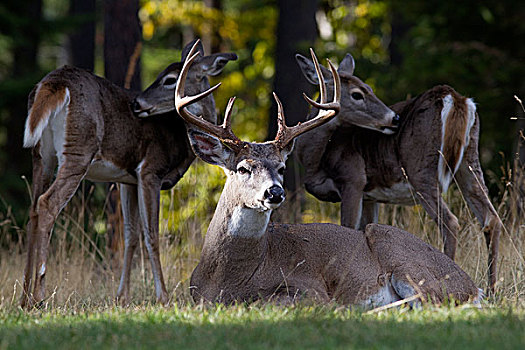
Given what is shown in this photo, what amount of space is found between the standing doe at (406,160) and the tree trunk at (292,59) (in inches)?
139

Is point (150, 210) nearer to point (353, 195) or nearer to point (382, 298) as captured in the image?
point (353, 195)

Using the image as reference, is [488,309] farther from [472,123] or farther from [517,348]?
[472,123]

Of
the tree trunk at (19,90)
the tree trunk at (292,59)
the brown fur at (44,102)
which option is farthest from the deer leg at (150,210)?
the tree trunk at (19,90)

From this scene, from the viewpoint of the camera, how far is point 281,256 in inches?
246

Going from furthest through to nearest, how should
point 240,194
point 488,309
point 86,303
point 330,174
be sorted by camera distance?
point 330,174 → point 86,303 → point 240,194 → point 488,309

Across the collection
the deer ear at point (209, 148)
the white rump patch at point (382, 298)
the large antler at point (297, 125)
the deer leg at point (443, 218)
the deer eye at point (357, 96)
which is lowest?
the white rump patch at point (382, 298)

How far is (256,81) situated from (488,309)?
13.5 m

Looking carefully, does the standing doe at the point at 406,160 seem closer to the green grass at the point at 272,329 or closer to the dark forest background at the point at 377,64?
the dark forest background at the point at 377,64

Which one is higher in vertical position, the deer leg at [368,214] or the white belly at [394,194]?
the white belly at [394,194]

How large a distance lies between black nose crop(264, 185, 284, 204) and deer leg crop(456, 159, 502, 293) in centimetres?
266

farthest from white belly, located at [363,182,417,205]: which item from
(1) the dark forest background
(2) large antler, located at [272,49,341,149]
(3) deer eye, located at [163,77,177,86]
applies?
(3) deer eye, located at [163,77,177,86]

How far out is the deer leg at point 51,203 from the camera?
6562mm

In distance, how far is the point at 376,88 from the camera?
14062mm

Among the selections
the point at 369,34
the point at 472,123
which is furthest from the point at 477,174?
the point at 369,34
